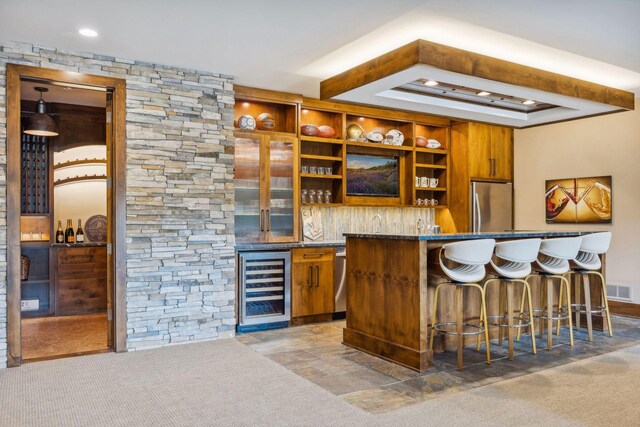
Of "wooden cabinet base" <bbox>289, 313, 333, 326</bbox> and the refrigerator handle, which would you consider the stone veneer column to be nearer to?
"wooden cabinet base" <bbox>289, 313, 333, 326</bbox>

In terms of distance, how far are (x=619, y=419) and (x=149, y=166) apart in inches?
168

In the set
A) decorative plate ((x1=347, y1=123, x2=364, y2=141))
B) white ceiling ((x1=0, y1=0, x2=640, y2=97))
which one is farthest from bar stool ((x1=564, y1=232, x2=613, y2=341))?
decorative plate ((x1=347, y1=123, x2=364, y2=141))

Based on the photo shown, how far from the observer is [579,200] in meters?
6.63

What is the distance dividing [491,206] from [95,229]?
577 cm

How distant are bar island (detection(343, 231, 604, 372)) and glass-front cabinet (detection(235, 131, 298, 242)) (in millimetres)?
1297

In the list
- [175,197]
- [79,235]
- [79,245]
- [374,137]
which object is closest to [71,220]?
[79,235]

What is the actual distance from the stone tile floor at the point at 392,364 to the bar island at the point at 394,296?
14 cm

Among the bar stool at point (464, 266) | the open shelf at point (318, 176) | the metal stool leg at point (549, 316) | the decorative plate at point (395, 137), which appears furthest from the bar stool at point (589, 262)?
the open shelf at point (318, 176)

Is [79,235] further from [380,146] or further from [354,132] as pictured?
[380,146]

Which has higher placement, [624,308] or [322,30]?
[322,30]

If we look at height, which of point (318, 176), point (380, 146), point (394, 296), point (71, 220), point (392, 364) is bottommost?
point (392, 364)

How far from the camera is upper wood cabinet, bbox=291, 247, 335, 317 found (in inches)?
217

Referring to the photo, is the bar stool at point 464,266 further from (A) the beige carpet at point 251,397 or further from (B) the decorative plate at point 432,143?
(B) the decorative plate at point 432,143

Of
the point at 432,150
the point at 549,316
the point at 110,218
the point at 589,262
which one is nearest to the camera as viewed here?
the point at 549,316
